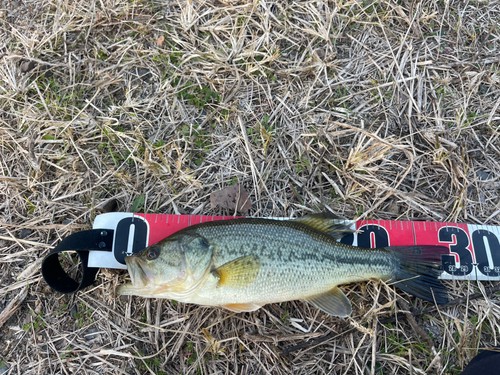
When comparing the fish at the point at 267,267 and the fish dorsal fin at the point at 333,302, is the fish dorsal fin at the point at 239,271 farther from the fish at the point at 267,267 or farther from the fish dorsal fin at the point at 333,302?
the fish dorsal fin at the point at 333,302

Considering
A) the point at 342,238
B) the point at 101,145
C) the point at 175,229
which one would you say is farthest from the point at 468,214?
the point at 101,145

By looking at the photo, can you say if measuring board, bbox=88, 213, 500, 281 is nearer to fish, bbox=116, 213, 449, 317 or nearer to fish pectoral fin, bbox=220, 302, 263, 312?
fish, bbox=116, 213, 449, 317

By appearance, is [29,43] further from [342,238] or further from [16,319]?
[342,238]

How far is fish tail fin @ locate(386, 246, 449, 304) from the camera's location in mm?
3412

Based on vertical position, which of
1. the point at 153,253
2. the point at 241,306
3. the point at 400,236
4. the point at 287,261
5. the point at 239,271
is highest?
the point at 153,253

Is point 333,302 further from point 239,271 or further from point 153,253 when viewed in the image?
point 153,253

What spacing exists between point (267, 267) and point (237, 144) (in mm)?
1676

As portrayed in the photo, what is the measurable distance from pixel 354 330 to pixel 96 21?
5223 millimetres

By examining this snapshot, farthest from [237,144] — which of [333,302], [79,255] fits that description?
[79,255]

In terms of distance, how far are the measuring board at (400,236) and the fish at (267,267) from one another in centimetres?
35

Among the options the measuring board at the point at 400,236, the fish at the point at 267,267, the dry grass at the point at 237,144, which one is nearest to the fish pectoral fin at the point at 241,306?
the fish at the point at 267,267

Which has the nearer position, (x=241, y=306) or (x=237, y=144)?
(x=241, y=306)

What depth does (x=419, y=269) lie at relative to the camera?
3434 millimetres

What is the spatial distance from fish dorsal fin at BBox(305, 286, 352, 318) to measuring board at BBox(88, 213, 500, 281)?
72cm
